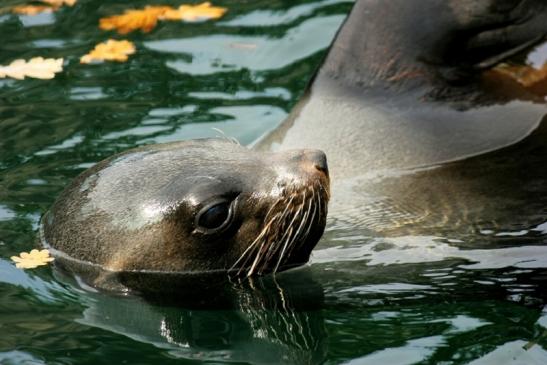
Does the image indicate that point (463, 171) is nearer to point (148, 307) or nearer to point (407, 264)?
point (407, 264)

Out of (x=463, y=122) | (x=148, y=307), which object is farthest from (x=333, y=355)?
(x=463, y=122)

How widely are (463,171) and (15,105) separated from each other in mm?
3614

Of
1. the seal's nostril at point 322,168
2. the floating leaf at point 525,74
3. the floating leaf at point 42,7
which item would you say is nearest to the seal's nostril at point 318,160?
the seal's nostril at point 322,168

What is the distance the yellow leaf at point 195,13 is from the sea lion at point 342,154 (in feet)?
8.53

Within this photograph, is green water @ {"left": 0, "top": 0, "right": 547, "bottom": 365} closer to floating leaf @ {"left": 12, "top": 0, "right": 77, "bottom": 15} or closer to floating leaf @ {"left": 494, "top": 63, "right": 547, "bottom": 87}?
floating leaf @ {"left": 494, "top": 63, "right": 547, "bottom": 87}

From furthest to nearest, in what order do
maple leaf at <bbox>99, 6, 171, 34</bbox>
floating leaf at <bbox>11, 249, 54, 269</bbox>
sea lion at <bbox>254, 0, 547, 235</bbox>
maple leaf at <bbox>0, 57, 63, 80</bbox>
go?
maple leaf at <bbox>99, 6, 171, 34</bbox>
maple leaf at <bbox>0, 57, 63, 80</bbox>
sea lion at <bbox>254, 0, 547, 235</bbox>
floating leaf at <bbox>11, 249, 54, 269</bbox>

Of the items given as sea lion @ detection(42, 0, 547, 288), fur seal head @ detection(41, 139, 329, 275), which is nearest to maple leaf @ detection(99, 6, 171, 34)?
sea lion @ detection(42, 0, 547, 288)

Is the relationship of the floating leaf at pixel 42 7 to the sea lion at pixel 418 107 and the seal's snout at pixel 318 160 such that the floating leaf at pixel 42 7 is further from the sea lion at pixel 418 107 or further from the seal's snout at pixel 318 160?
the seal's snout at pixel 318 160

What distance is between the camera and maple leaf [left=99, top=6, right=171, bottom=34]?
1017 centimetres

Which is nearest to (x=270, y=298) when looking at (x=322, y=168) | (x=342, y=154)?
(x=322, y=168)

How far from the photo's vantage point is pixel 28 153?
823cm

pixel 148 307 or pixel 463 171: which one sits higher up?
pixel 463 171

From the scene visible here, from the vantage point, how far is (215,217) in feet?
20.1

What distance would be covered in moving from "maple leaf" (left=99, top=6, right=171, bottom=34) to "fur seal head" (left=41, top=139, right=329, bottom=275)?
150 inches
